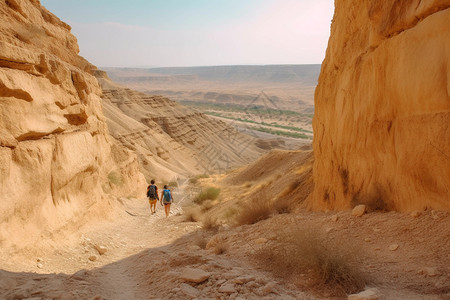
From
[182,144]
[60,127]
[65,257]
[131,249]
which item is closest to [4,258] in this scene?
[65,257]

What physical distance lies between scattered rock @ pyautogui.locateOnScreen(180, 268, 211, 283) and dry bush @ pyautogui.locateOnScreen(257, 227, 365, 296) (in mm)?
805

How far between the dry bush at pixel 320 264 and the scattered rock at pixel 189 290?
948 mm

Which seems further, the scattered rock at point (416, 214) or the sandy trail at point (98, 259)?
the scattered rock at point (416, 214)

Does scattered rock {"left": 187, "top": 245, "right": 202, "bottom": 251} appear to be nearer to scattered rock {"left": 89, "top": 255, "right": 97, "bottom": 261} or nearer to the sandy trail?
the sandy trail

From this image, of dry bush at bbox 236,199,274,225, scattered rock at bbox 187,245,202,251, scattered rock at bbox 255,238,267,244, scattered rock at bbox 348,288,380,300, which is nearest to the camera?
scattered rock at bbox 348,288,380,300

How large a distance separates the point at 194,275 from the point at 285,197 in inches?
223

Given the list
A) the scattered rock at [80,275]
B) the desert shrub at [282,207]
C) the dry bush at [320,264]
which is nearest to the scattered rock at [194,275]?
the dry bush at [320,264]

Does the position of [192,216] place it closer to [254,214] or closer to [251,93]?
[254,214]

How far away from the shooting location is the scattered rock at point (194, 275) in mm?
3580

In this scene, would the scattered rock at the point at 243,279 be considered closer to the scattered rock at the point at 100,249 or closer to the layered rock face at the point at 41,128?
the layered rock face at the point at 41,128

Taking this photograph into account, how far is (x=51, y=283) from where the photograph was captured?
3559 mm

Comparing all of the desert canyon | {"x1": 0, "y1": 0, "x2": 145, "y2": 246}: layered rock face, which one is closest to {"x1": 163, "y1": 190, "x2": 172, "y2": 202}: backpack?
the desert canyon

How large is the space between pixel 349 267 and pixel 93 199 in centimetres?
666

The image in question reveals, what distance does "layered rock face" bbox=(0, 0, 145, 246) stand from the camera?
197 inches
